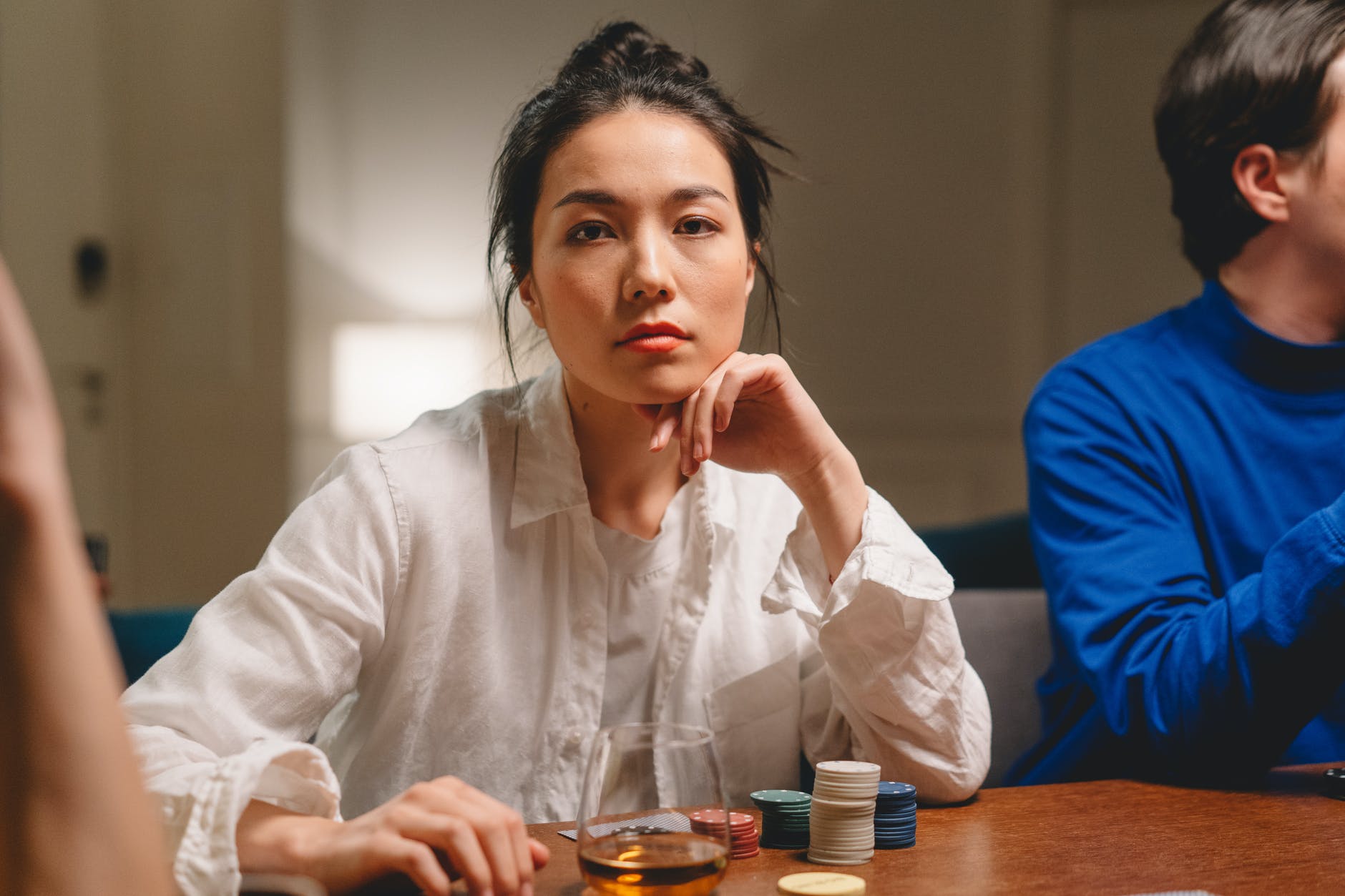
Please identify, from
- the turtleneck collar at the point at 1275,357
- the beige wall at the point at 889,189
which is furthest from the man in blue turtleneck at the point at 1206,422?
the beige wall at the point at 889,189

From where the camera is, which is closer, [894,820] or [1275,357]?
[894,820]

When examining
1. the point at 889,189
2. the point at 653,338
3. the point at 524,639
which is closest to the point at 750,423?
the point at 653,338

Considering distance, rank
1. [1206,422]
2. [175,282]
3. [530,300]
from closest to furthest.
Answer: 1. [530,300]
2. [1206,422]
3. [175,282]

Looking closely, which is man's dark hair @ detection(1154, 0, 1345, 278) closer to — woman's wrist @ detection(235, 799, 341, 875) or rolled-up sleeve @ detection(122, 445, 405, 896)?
rolled-up sleeve @ detection(122, 445, 405, 896)

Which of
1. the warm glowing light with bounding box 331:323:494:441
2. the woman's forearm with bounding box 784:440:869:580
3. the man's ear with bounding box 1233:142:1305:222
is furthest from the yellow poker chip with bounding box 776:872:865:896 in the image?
the warm glowing light with bounding box 331:323:494:441

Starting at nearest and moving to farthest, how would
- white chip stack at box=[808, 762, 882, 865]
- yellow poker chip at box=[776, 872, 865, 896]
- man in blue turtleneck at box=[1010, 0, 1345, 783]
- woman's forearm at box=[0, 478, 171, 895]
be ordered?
woman's forearm at box=[0, 478, 171, 895] → yellow poker chip at box=[776, 872, 865, 896] → white chip stack at box=[808, 762, 882, 865] → man in blue turtleneck at box=[1010, 0, 1345, 783]

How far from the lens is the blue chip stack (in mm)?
1022

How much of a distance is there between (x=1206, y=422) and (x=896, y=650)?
643mm

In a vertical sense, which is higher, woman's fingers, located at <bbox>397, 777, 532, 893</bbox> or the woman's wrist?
woman's fingers, located at <bbox>397, 777, 532, 893</bbox>

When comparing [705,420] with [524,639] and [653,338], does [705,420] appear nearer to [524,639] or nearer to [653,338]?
[653,338]

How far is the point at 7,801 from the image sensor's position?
0.46m

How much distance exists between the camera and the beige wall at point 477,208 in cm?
420

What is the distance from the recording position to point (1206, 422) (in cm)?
163

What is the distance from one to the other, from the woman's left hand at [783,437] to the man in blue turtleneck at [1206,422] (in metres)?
0.36
